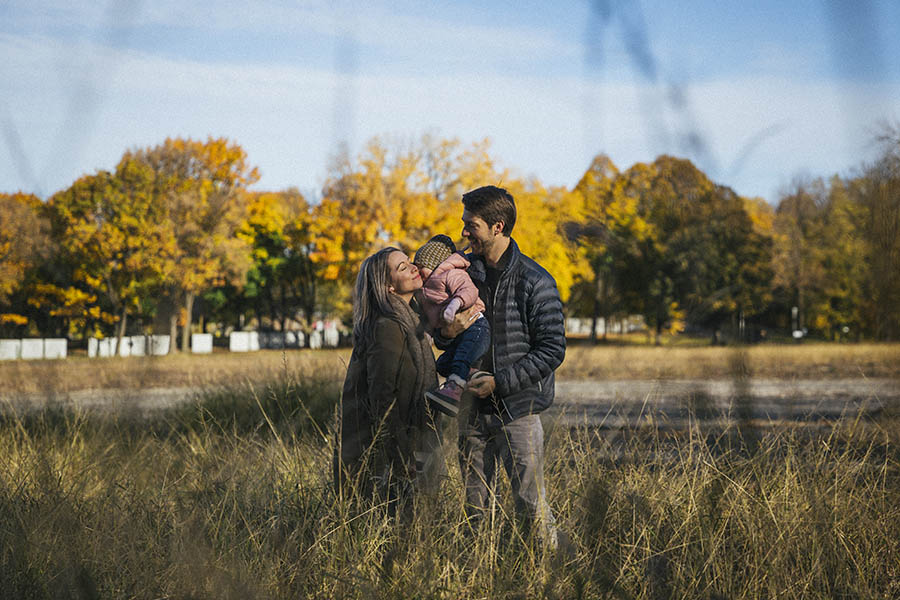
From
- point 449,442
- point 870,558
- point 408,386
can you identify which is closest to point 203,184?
point 408,386

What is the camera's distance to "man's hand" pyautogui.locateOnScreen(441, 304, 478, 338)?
3080mm

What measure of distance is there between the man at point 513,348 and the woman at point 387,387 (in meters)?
0.22

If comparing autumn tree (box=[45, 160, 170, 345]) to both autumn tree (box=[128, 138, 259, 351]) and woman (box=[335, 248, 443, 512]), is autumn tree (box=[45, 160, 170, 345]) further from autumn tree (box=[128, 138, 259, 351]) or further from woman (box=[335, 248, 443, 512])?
woman (box=[335, 248, 443, 512])

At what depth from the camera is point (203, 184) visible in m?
1.36

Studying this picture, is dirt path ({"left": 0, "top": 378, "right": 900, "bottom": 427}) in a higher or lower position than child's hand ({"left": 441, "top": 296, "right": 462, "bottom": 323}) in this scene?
lower

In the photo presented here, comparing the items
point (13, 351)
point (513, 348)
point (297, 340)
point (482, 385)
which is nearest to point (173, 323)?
point (482, 385)

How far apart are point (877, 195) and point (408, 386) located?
2613 mm

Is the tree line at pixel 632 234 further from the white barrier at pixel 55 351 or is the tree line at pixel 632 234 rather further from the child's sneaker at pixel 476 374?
the child's sneaker at pixel 476 374

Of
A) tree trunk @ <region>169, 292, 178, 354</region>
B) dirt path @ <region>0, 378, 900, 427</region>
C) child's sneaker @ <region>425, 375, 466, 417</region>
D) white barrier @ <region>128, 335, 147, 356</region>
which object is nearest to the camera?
tree trunk @ <region>169, 292, 178, 354</region>

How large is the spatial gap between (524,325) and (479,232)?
Result: 446mm

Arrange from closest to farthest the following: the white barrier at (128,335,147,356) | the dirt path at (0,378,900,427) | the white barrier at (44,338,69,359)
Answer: the white barrier at (128,335,147,356)
the dirt path at (0,378,900,427)
the white barrier at (44,338,69,359)

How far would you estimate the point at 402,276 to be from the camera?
330cm

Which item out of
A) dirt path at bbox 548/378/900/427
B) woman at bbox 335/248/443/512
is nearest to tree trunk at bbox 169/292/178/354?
dirt path at bbox 548/378/900/427

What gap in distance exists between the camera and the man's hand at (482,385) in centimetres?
298
